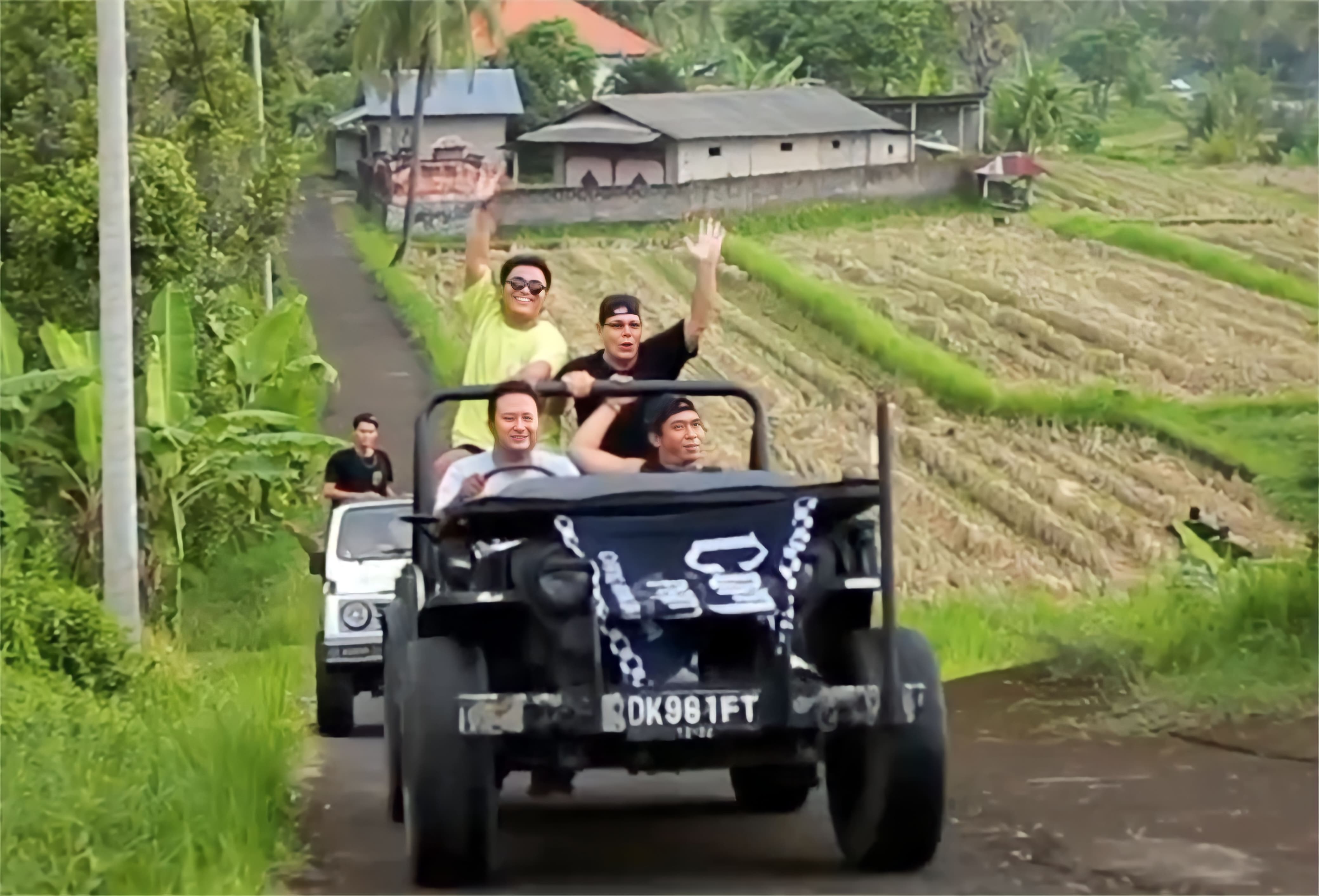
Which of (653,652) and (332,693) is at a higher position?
(653,652)

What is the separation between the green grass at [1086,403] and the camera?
10.4 m

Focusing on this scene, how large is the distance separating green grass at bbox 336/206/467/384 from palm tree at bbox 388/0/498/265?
1.23ft

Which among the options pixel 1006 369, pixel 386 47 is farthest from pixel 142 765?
pixel 1006 369

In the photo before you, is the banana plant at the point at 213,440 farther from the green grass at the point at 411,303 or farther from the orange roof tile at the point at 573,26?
the orange roof tile at the point at 573,26

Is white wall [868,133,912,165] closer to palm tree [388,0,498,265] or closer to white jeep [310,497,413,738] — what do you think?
palm tree [388,0,498,265]

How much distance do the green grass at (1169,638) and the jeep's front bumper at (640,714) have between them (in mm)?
3700

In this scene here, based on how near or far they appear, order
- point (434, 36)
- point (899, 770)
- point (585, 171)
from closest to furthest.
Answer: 1. point (899, 770)
2. point (434, 36)
3. point (585, 171)

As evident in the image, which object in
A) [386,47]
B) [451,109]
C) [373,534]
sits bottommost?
[373,534]

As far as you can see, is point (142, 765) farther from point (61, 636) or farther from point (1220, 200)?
point (1220, 200)

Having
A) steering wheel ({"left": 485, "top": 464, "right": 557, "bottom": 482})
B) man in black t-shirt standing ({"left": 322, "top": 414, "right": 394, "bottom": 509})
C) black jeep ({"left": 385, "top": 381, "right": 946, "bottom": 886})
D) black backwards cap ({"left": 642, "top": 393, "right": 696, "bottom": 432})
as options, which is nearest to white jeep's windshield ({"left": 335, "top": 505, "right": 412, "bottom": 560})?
man in black t-shirt standing ({"left": 322, "top": 414, "right": 394, "bottom": 509})

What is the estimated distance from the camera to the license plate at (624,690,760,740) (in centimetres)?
464

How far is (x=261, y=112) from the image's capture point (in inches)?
434

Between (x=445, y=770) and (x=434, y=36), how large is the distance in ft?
19.8

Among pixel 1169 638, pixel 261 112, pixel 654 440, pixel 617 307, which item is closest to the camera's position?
pixel 654 440
